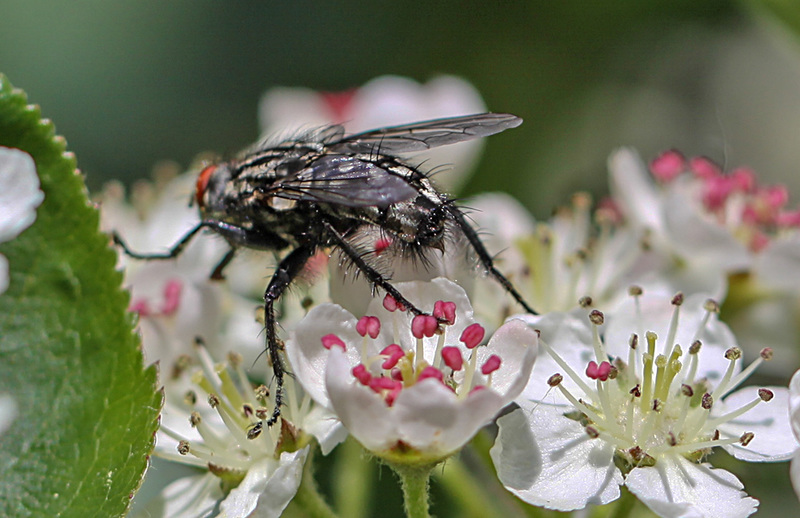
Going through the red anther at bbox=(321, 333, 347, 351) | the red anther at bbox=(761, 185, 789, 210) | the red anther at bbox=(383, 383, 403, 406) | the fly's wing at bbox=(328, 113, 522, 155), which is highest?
the fly's wing at bbox=(328, 113, 522, 155)

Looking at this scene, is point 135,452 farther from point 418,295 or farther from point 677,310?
point 677,310

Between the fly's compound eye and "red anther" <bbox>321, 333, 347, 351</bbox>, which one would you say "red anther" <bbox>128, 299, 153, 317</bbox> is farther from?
"red anther" <bbox>321, 333, 347, 351</bbox>

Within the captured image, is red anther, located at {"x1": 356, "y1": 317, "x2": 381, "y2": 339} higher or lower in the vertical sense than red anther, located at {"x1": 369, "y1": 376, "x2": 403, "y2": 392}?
higher

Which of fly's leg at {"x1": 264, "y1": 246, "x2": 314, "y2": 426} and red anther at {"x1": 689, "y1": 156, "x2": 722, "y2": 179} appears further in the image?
red anther at {"x1": 689, "y1": 156, "x2": 722, "y2": 179}

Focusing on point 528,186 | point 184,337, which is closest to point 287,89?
point 528,186

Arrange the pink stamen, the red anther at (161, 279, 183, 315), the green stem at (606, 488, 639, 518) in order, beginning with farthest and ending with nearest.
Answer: the pink stamen, the red anther at (161, 279, 183, 315), the green stem at (606, 488, 639, 518)

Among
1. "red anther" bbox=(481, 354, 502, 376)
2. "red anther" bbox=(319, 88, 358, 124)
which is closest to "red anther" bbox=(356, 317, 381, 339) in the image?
"red anther" bbox=(481, 354, 502, 376)

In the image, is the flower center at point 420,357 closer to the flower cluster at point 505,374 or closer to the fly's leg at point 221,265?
the flower cluster at point 505,374
